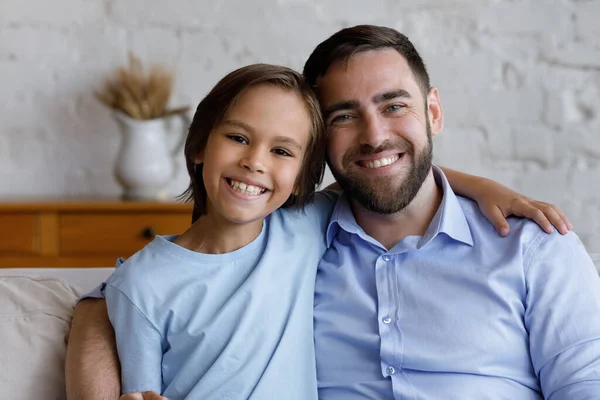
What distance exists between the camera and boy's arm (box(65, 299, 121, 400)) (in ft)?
3.94

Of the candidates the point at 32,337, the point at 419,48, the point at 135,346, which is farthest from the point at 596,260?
the point at 419,48

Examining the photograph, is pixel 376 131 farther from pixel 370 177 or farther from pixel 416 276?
pixel 416 276

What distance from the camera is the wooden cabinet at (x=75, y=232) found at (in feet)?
8.63

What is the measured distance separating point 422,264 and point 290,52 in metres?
1.80

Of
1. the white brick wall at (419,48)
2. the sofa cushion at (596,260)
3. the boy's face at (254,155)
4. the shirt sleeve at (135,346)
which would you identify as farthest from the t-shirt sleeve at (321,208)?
the white brick wall at (419,48)

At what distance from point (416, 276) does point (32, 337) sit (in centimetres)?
69

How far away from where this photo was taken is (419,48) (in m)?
3.00

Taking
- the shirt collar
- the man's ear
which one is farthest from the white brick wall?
the shirt collar

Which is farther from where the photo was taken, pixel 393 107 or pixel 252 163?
pixel 393 107

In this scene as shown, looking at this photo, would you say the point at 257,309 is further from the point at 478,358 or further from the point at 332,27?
the point at 332,27

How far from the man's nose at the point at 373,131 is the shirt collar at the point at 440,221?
16cm

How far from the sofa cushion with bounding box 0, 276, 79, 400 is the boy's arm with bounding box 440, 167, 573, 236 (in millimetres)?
793

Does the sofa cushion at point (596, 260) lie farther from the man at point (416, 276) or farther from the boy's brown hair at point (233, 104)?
the boy's brown hair at point (233, 104)

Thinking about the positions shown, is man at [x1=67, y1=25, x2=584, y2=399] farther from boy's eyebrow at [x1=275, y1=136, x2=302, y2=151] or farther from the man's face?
boy's eyebrow at [x1=275, y1=136, x2=302, y2=151]
